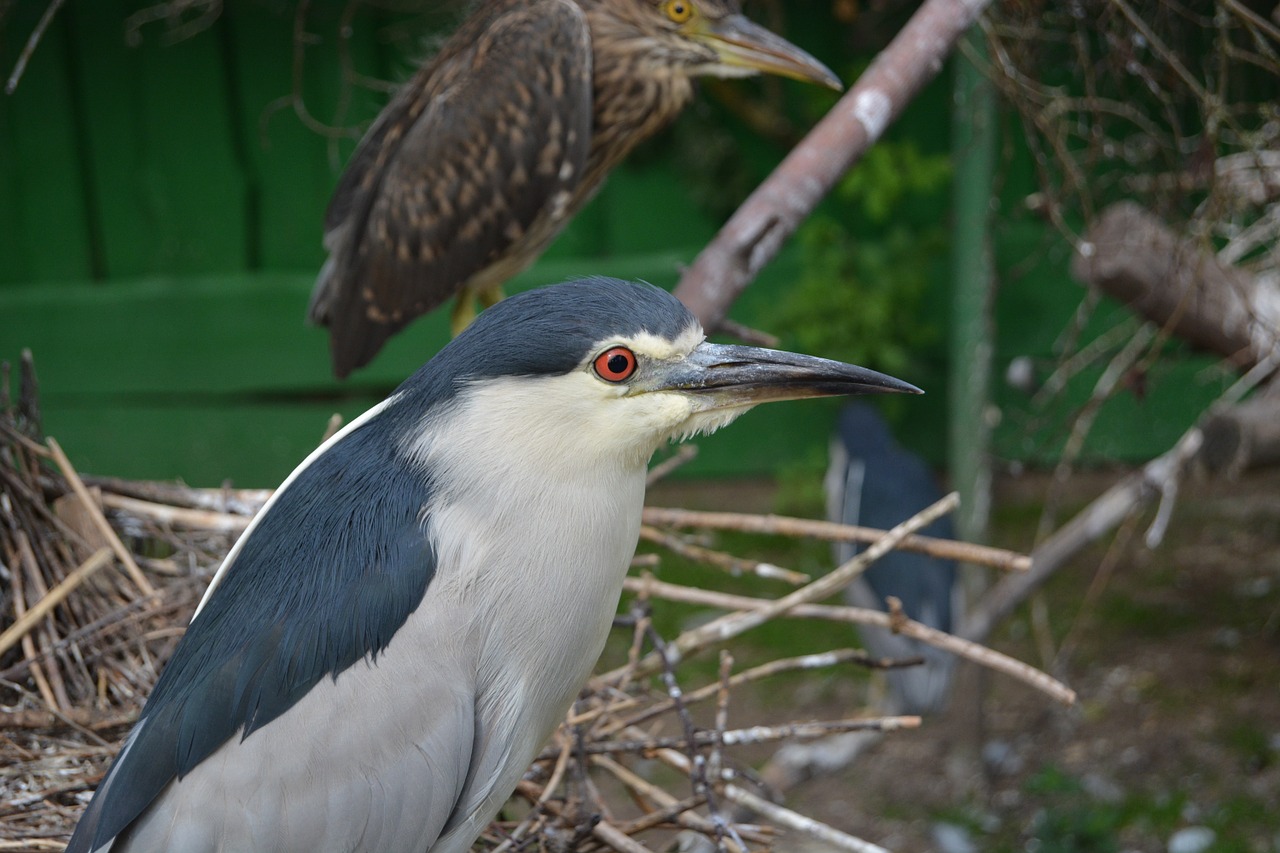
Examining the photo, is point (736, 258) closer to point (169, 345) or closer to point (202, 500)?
point (202, 500)

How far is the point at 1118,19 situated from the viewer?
2.40m

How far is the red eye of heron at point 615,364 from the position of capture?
1.45m

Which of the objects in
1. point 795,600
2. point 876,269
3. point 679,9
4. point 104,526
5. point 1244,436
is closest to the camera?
point 795,600

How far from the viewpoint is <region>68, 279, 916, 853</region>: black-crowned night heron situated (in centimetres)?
A: 143

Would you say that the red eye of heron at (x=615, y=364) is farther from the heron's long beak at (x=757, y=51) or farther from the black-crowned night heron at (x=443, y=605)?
the heron's long beak at (x=757, y=51)

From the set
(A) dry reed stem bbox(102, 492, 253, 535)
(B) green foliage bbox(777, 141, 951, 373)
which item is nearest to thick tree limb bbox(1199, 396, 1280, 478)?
(B) green foliage bbox(777, 141, 951, 373)

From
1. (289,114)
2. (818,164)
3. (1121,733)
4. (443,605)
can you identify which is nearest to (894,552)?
(1121,733)

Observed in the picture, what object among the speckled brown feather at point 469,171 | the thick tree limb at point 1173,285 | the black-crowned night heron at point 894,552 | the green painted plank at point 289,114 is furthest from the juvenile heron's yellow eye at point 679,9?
the green painted plank at point 289,114

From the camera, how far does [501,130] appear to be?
2.95m

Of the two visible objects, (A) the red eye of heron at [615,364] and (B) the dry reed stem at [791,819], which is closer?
(A) the red eye of heron at [615,364]

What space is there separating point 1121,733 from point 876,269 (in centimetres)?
189

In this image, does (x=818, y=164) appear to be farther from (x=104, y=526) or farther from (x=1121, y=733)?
(x=1121, y=733)

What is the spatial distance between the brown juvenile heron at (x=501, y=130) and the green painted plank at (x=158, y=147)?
218cm

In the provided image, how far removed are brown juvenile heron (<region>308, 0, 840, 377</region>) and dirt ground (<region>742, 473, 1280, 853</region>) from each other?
5.39 ft
